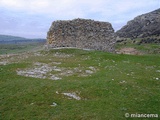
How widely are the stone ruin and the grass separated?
14905mm

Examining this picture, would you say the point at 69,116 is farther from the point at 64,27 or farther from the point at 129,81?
the point at 64,27

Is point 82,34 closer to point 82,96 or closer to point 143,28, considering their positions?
point 82,96

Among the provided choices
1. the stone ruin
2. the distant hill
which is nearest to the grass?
the stone ruin

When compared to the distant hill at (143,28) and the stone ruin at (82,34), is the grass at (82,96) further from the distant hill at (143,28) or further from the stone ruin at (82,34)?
the distant hill at (143,28)

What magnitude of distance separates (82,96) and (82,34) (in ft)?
70.4

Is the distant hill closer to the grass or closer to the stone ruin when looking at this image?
the stone ruin

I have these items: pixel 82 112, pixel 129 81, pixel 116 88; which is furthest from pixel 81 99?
pixel 129 81

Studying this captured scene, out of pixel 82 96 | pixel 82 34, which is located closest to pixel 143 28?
pixel 82 34

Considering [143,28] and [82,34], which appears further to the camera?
[143,28]

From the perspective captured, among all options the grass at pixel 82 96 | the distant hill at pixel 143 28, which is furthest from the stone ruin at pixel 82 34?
the distant hill at pixel 143 28

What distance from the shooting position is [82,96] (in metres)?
12.7

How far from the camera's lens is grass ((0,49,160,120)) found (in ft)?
34.1

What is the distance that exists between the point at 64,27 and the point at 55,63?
1209cm

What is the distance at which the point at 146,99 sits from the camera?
1244cm
